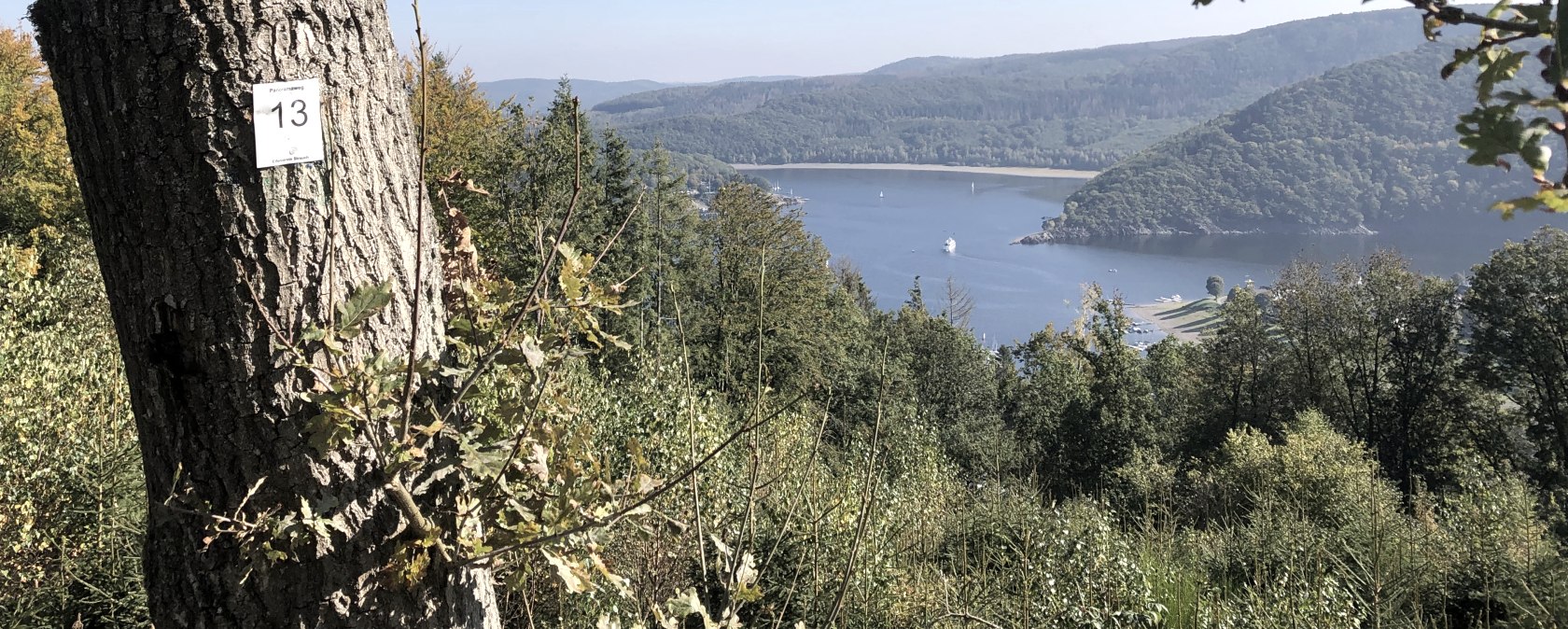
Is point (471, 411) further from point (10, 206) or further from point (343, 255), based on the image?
point (10, 206)

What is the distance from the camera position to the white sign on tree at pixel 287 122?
48.6 inches

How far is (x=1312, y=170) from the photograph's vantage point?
12825cm

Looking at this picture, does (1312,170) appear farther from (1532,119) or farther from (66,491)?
(1532,119)

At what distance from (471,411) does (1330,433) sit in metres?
26.7

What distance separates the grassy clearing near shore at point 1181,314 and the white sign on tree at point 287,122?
79.7m

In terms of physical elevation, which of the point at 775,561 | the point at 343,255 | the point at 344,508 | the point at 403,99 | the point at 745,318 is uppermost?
the point at 403,99

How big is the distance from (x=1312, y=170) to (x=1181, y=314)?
61021 mm

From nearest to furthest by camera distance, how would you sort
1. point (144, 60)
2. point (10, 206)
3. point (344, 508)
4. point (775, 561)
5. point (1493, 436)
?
point (144, 60)
point (344, 508)
point (775, 561)
point (10, 206)
point (1493, 436)

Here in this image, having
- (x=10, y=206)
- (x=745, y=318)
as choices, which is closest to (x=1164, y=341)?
(x=745, y=318)

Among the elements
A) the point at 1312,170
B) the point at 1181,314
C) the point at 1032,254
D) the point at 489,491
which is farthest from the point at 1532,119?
the point at 1312,170

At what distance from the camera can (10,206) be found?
19.1 m

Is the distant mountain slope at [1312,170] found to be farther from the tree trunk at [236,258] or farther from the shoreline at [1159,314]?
the tree trunk at [236,258]

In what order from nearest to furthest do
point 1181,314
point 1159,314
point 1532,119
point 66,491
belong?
point 1532,119, point 66,491, point 1181,314, point 1159,314

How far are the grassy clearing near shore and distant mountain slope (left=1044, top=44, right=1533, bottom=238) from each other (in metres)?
40.7
